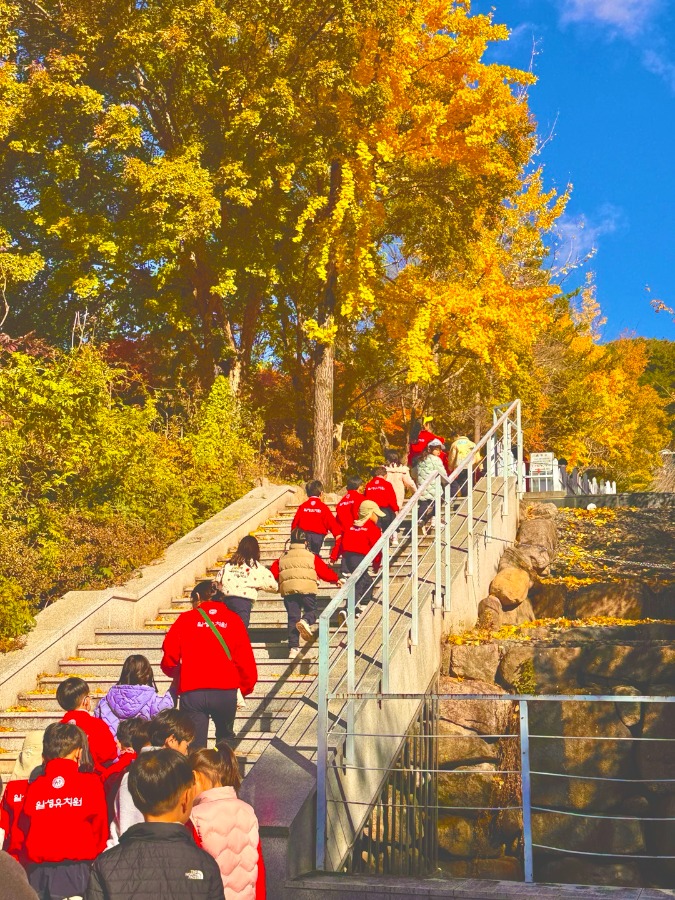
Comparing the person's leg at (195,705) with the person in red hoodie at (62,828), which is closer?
the person in red hoodie at (62,828)

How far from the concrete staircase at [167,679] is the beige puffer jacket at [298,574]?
671 millimetres

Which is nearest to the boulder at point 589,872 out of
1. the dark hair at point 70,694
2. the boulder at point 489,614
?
the boulder at point 489,614

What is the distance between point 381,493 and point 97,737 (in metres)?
6.21

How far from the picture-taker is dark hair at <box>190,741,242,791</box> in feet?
16.9

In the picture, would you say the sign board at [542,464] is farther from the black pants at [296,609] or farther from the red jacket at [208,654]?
the red jacket at [208,654]

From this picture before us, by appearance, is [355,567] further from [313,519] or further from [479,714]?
[479,714]

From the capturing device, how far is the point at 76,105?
65.1ft

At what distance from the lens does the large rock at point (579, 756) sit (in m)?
10.4

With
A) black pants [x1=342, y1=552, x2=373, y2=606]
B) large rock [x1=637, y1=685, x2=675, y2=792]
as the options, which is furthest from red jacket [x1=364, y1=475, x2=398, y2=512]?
large rock [x1=637, y1=685, x2=675, y2=792]

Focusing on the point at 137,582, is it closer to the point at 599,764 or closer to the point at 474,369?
the point at 599,764

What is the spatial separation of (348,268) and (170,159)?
403 cm

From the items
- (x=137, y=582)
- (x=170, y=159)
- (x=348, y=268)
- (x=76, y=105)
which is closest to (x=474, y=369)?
(x=348, y=268)

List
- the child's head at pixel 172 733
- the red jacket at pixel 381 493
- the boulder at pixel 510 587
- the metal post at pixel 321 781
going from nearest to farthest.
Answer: the child's head at pixel 172 733
the metal post at pixel 321 781
the red jacket at pixel 381 493
the boulder at pixel 510 587

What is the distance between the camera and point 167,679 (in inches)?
422
